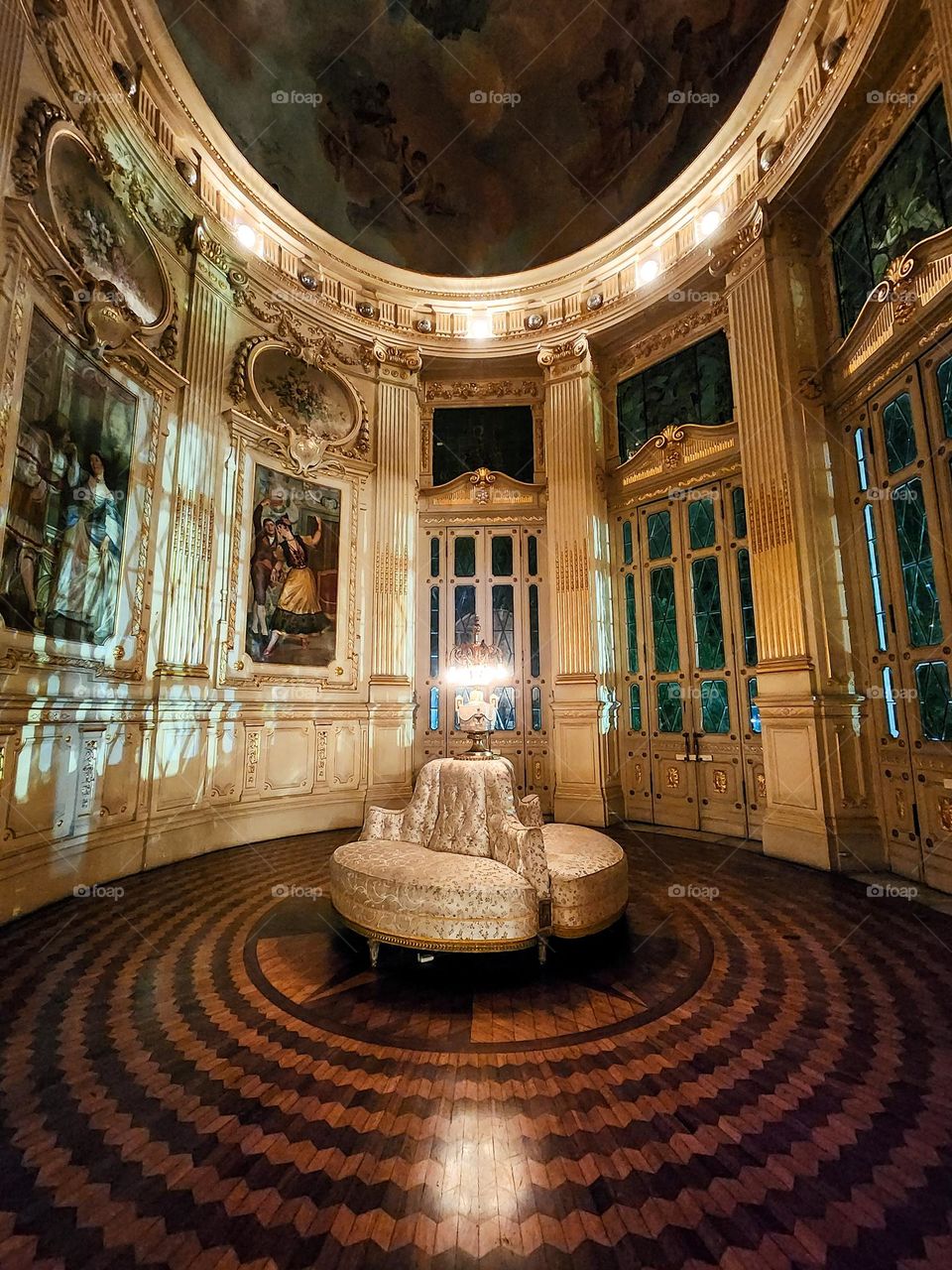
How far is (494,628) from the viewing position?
8.58 metres

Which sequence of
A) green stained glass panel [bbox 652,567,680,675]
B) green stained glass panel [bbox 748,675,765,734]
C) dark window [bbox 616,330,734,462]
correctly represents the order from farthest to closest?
green stained glass panel [bbox 652,567,680,675] < dark window [bbox 616,330,734,462] < green stained glass panel [bbox 748,675,765,734]

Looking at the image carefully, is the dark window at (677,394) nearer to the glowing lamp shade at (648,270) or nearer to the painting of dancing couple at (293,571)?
the glowing lamp shade at (648,270)

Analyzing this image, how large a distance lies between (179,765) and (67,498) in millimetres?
2808

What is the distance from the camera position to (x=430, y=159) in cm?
876

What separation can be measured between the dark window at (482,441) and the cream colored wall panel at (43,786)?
20.7ft

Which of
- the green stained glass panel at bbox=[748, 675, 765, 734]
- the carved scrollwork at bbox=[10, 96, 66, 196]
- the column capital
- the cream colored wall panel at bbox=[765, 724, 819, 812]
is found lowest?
the cream colored wall panel at bbox=[765, 724, 819, 812]

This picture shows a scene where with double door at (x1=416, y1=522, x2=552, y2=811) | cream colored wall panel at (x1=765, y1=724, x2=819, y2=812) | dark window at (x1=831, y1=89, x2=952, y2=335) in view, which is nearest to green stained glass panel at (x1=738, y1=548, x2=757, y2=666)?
cream colored wall panel at (x1=765, y1=724, x2=819, y2=812)

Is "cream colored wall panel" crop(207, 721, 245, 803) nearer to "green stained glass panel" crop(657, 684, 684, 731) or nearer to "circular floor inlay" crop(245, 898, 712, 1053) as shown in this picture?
"circular floor inlay" crop(245, 898, 712, 1053)

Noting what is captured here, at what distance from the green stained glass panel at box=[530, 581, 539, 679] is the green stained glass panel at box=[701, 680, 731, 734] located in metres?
2.40

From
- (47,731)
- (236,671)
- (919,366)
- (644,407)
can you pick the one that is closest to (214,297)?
(236,671)

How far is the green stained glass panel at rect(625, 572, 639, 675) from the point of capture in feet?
26.0

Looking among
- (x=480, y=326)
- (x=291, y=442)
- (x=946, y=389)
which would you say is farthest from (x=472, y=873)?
(x=480, y=326)

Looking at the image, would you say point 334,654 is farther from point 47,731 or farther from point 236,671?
point 47,731

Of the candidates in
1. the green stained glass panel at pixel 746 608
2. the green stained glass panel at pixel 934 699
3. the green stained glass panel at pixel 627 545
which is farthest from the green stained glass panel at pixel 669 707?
the green stained glass panel at pixel 934 699
